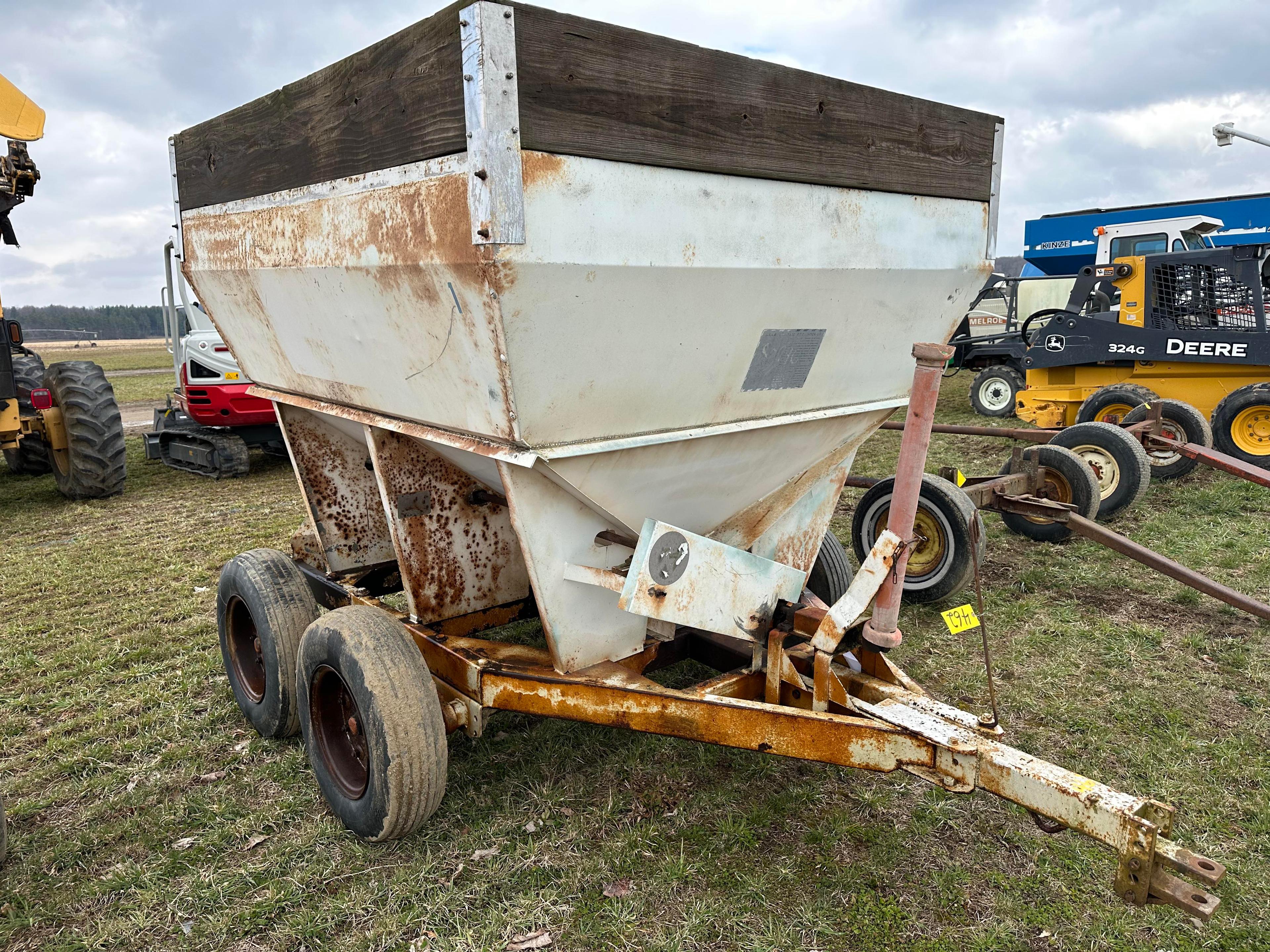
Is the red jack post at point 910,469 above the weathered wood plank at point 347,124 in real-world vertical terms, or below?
below

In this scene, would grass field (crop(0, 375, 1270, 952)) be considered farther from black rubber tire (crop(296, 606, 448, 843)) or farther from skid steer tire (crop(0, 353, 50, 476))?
skid steer tire (crop(0, 353, 50, 476))

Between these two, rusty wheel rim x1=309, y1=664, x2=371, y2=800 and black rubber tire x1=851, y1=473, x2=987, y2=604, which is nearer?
rusty wheel rim x1=309, y1=664, x2=371, y2=800

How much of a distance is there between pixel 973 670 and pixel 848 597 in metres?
1.95

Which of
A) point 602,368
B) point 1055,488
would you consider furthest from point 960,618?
point 1055,488

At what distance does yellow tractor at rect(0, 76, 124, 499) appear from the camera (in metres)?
7.46

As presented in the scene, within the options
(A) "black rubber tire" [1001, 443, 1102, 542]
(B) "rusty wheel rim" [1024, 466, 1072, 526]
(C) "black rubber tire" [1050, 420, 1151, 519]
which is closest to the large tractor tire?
(C) "black rubber tire" [1050, 420, 1151, 519]

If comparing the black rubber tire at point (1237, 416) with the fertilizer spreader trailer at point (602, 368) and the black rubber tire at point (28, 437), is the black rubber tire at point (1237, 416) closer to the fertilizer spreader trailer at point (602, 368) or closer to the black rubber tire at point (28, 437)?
the fertilizer spreader trailer at point (602, 368)

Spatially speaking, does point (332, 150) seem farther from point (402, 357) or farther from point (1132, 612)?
point (1132, 612)

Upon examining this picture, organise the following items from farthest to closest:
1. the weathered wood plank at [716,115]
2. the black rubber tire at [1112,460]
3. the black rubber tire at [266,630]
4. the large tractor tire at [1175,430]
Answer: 1. the large tractor tire at [1175,430]
2. the black rubber tire at [1112,460]
3. the black rubber tire at [266,630]
4. the weathered wood plank at [716,115]

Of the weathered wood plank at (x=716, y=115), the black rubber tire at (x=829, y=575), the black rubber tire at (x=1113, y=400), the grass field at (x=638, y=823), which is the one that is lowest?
the grass field at (x=638, y=823)

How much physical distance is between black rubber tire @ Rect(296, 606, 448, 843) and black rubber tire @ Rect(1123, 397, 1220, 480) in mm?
6564

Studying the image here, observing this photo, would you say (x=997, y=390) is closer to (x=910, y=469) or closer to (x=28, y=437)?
(x=910, y=469)

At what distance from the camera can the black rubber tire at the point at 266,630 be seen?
3529 mm

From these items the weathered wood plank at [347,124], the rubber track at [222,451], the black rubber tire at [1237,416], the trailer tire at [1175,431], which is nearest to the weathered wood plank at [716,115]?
the weathered wood plank at [347,124]
